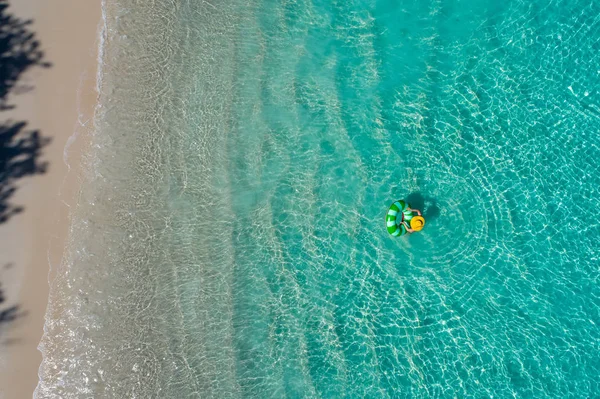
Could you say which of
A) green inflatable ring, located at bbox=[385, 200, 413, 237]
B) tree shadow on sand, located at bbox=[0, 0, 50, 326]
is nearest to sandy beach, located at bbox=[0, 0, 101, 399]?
tree shadow on sand, located at bbox=[0, 0, 50, 326]

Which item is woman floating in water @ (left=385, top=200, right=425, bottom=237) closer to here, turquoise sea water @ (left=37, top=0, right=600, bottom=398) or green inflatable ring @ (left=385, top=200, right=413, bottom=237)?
green inflatable ring @ (left=385, top=200, right=413, bottom=237)

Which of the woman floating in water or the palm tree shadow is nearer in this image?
the woman floating in water

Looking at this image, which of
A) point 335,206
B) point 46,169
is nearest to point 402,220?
point 335,206

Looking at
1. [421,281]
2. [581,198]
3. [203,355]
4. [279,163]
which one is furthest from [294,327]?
[581,198]

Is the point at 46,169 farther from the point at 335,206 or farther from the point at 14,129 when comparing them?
the point at 335,206

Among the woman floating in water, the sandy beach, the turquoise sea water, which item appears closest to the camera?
the turquoise sea water

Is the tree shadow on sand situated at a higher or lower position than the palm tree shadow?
higher
